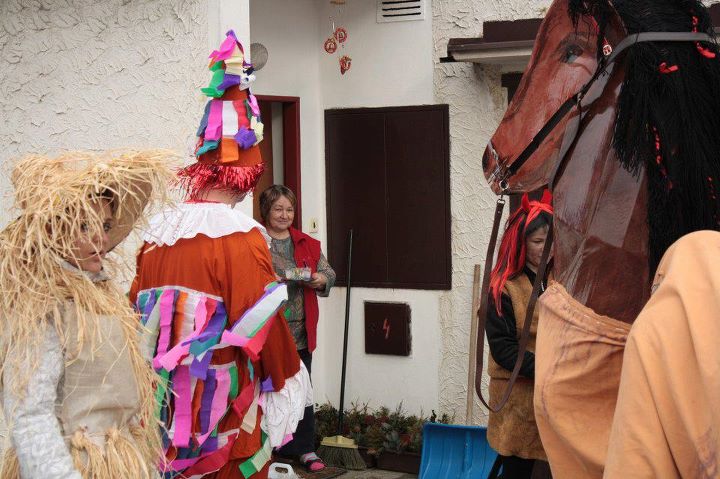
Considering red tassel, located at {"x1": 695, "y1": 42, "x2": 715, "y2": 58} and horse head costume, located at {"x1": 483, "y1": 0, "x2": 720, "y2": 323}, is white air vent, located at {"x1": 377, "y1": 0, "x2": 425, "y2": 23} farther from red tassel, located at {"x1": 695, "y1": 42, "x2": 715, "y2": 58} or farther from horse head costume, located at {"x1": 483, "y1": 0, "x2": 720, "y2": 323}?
red tassel, located at {"x1": 695, "y1": 42, "x2": 715, "y2": 58}

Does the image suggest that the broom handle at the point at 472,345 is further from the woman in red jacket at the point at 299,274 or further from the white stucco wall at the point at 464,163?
the woman in red jacket at the point at 299,274

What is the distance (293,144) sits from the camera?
773 cm

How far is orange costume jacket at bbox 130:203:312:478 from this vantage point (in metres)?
4.66

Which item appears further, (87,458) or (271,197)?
(271,197)

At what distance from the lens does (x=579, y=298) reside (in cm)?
275

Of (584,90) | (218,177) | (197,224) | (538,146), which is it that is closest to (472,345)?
(218,177)

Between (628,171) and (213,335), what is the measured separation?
241cm

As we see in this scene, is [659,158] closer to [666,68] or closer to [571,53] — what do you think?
[666,68]

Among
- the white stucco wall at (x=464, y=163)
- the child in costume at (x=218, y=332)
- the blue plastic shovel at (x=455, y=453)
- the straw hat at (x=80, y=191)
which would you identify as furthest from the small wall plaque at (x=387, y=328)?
the straw hat at (x=80, y=191)

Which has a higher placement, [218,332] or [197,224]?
[197,224]

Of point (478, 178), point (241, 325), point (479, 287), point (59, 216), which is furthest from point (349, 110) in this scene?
point (59, 216)

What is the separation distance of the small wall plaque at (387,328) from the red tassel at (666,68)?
484 centimetres

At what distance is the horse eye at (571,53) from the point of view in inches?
138

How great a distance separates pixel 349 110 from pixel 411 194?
0.75m
